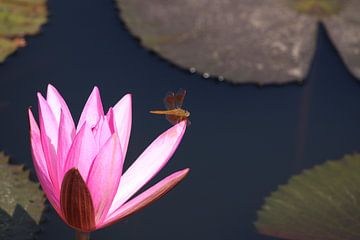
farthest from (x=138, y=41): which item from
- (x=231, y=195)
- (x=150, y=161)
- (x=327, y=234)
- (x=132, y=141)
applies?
(x=150, y=161)

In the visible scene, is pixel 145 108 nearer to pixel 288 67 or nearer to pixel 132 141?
pixel 132 141

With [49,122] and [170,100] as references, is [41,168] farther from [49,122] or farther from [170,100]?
[170,100]

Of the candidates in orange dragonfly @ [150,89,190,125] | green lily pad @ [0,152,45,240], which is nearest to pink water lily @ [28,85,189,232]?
orange dragonfly @ [150,89,190,125]

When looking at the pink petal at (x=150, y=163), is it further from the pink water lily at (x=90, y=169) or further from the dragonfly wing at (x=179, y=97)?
the dragonfly wing at (x=179, y=97)

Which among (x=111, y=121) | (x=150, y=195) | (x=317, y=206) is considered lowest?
(x=317, y=206)

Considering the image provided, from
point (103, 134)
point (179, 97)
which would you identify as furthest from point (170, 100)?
point (103, 134)

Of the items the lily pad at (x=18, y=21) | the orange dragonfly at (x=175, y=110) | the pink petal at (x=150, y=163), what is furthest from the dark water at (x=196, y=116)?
the pink petal at (x=150, y=163)
